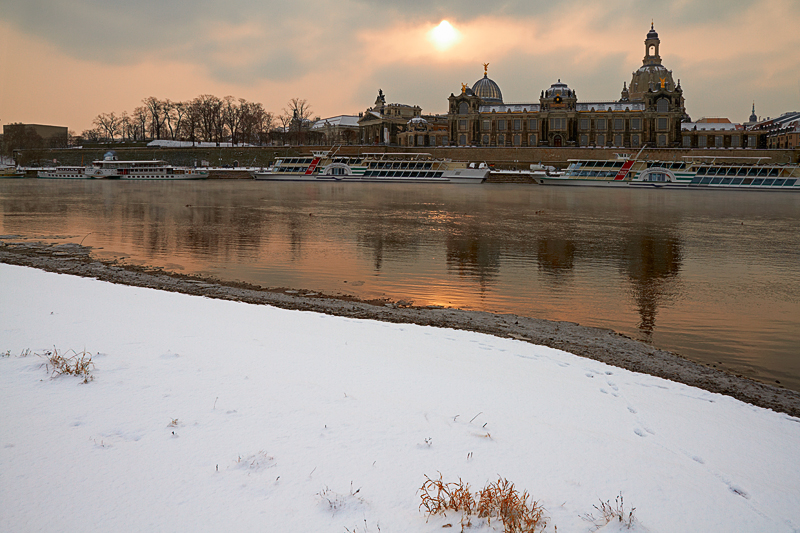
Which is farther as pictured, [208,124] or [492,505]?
A: [208,124]

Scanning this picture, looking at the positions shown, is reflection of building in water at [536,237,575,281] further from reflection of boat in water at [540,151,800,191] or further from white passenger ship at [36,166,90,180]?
white passenger ship at [36,166,90,180]

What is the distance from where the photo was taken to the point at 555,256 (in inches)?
715

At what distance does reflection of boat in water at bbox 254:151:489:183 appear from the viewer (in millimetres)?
74938

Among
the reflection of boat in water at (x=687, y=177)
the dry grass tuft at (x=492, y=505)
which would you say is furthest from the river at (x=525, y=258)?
the reflection of boat in water at (x=687, y=177)

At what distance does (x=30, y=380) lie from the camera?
5.18 m

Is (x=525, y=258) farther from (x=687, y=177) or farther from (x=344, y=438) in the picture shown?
(x=687, y=177)

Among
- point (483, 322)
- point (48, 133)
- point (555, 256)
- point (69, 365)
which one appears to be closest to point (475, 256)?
point (555, 256)

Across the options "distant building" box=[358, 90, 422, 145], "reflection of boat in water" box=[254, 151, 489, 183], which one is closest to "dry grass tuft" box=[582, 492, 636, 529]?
"reflection of boat in water" box=[254, 151, 489, 183]

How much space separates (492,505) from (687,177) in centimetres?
7145

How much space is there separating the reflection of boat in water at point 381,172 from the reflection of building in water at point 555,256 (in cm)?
5250

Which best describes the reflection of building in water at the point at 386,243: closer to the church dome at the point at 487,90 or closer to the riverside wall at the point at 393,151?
the riverside wall at the point at 393,151

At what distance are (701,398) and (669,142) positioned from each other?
9958 centimetres

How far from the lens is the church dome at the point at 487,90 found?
10671 centimetres

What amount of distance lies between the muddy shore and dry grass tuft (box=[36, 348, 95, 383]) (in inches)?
185
